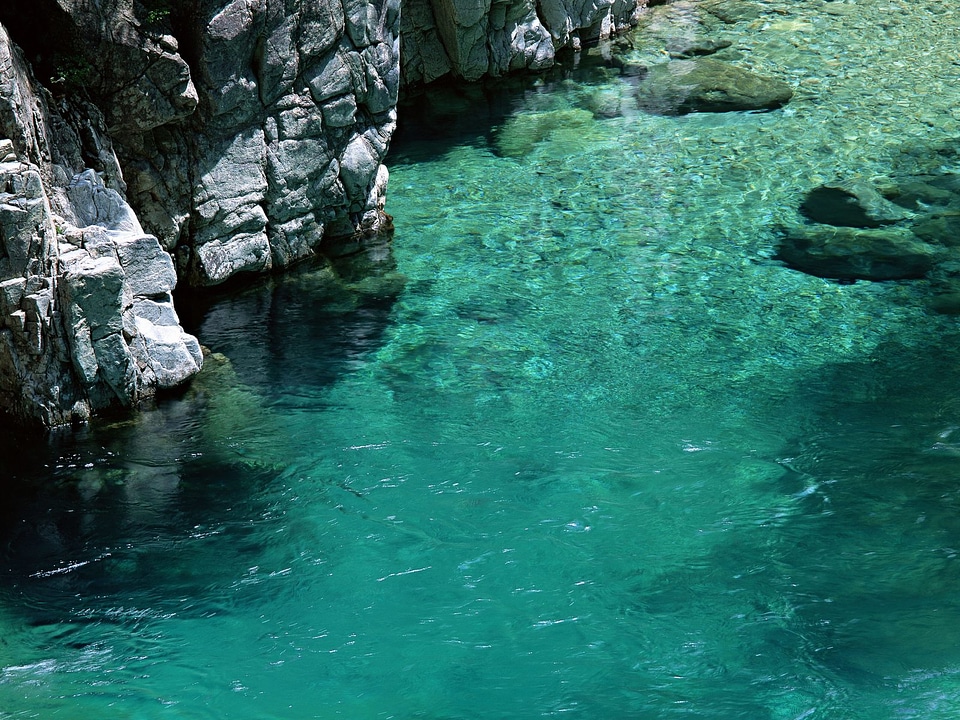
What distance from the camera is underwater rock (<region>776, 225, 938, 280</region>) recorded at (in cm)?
1177

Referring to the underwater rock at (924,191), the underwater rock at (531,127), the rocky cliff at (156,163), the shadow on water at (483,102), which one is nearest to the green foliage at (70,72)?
the rocky cliff at (156,163)

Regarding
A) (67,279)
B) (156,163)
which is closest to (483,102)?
(156,163)

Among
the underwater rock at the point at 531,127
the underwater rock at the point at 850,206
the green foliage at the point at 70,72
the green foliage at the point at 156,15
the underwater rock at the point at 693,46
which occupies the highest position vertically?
the green foliage at the point at 156,15

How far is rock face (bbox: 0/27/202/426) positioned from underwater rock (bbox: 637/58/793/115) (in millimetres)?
9577

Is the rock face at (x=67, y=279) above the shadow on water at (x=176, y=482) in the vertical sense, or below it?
above

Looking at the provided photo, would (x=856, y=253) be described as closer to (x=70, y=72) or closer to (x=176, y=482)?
(x=176, y=482)

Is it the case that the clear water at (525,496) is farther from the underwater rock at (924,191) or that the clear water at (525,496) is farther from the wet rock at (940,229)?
the wet rock at (940,229)

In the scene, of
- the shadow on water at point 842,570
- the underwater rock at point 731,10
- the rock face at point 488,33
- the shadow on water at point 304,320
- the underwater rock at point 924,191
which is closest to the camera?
the shadow on water at point 842,570

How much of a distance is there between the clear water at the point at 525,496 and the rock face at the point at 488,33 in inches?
190

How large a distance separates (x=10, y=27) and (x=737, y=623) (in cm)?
809

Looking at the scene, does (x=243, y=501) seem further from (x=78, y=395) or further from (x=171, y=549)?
(x=78, y=395)

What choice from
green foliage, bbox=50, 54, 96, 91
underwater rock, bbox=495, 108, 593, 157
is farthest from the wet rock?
green foliage, bbox=50, 54, 96, 91

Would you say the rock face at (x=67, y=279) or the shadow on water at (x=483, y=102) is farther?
the shadow on water at (x=483, y=102)

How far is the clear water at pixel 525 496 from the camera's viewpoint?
21.7ft
